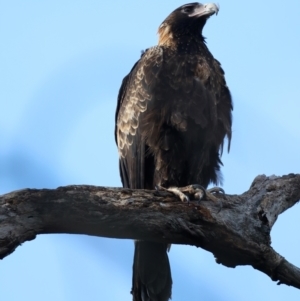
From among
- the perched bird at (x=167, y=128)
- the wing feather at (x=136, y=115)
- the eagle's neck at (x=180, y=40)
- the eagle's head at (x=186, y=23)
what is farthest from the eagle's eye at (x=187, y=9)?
the wing feather at (x=136, y=115)

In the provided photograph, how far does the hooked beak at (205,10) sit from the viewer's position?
28.0 feet

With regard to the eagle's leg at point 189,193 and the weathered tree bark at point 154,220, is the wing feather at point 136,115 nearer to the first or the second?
the eagle's leg at point 189,193

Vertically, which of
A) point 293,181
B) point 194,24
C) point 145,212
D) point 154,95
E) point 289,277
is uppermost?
point 194,24

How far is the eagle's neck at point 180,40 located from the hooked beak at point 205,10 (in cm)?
25

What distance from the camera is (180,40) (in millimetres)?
8430

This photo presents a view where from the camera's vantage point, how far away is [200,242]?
5.86 m

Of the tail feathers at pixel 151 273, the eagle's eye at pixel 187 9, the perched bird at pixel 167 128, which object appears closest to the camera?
the tail feathers at pixel 151 273

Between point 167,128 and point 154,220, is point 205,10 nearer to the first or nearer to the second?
point 167,128

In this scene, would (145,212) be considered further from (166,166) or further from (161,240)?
(166,166)

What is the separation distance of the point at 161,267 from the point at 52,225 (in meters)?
2.38

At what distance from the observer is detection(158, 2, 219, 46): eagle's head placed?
855 centimetres

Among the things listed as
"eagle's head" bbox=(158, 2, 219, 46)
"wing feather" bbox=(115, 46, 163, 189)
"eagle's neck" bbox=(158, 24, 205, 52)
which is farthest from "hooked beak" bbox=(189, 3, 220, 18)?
"wing feather" bbox=(115, 46, 163, 189)

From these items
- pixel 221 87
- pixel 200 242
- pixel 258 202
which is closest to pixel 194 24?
pixel 221 87

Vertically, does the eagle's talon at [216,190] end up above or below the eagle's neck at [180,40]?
below
